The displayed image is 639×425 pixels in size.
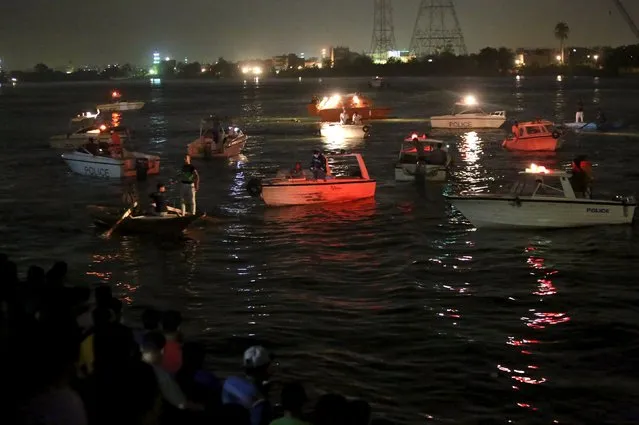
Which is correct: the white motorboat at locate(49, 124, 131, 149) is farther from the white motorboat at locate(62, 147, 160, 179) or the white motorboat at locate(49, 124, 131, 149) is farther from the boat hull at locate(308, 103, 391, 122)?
the boat hull at locate(308, 103, 391, 122)

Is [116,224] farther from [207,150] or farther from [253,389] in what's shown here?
[207,150]

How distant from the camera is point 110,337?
7.38 meters

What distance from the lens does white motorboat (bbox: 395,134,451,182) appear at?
111ft

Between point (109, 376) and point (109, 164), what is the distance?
33407 mm

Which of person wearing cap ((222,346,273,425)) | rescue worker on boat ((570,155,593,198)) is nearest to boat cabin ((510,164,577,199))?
rescue worker on boat ((570,155,593,198))

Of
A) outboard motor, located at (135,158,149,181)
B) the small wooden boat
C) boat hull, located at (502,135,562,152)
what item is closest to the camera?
the small wooden boat

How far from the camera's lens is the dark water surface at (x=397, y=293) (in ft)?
42.2

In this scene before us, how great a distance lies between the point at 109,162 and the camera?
37625 millimetres

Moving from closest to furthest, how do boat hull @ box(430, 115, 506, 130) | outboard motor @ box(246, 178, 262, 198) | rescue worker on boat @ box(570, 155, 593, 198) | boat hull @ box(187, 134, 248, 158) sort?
rescue worker on boat @ box(570, 155, 593, 198) → outboard motor @ box(246, 178, 262, 198) → boat hull @ box(187, 134, 248, 158) → boat hull @ box(430, 115, 506, 130)

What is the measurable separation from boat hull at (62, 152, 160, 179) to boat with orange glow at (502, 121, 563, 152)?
2153cm

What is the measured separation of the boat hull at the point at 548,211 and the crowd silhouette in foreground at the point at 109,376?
1354cm

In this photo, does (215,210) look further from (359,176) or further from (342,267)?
(342,267)

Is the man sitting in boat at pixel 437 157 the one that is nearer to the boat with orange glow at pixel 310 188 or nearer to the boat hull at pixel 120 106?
the boat with orange glow at pixel 310 188

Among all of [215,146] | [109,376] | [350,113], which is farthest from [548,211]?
[350,113]
